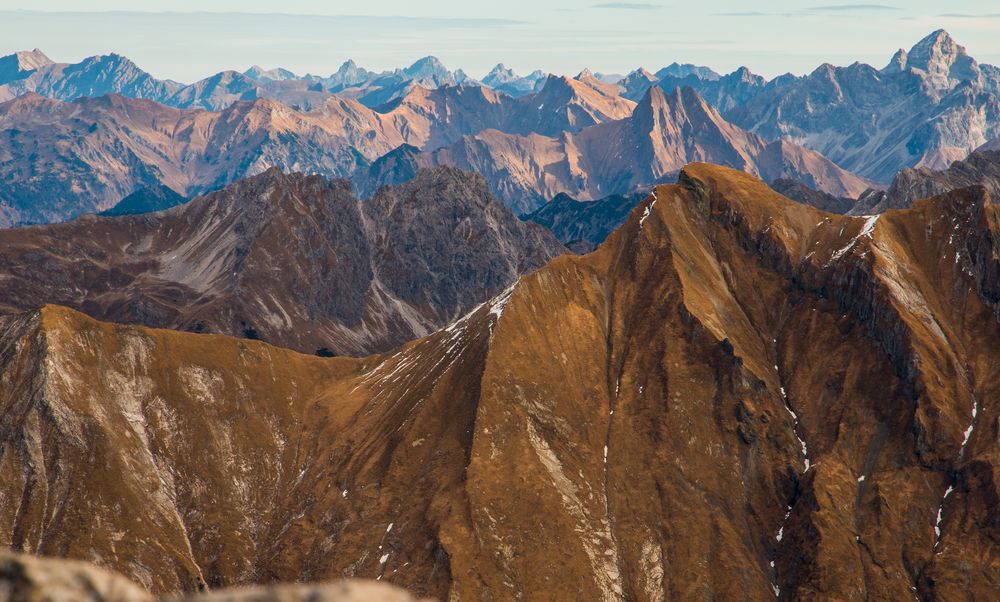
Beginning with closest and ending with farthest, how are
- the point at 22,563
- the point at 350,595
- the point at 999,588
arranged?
the point at 350,595, the point at 22,563, the point at 999,588

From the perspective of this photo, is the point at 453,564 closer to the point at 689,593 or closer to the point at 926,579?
→ the point at 689,593

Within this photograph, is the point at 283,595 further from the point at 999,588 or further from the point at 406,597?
the point at 999,588

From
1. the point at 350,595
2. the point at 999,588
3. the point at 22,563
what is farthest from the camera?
the point at 999,588

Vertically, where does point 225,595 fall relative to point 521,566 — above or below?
above

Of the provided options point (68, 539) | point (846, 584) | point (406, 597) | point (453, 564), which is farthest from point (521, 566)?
point (406, 597)

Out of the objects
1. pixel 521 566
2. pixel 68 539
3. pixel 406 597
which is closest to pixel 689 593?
pixel 521 566

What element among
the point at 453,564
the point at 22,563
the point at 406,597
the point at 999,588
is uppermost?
the point at 22,563

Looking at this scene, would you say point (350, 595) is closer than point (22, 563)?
Yes
